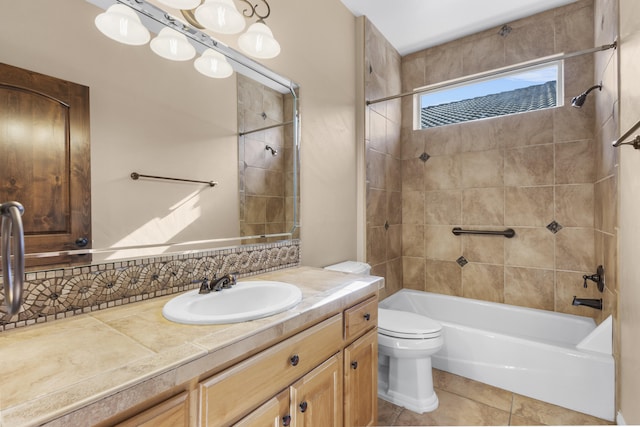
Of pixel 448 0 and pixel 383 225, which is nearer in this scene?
pixel 448 0

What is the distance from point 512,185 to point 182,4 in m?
2.59

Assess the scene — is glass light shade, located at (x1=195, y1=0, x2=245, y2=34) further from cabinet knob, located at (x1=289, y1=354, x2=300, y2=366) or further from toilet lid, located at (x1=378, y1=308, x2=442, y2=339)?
toilet lid, located at (x1=378, y1=308, x2=442, y2=339)

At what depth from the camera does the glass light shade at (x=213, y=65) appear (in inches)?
53.8

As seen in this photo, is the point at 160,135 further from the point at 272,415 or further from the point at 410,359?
the point at 410,359

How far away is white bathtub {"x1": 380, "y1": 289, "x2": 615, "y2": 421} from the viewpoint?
171cm

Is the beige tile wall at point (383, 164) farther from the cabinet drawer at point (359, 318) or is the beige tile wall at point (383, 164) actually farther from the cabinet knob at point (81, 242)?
the cabinet knob at point (81, 242)

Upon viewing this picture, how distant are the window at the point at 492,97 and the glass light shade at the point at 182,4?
1679 mm

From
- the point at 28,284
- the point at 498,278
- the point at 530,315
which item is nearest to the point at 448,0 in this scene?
the point at 498,278

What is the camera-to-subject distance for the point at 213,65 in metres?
1.41

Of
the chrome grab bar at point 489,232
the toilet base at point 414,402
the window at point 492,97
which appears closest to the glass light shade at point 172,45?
the window at point 492,97

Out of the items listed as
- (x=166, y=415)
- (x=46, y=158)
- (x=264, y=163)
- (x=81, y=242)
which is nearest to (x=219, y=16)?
(x=264, y=163)

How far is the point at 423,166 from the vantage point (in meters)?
2.94

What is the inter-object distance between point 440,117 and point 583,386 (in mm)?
2251

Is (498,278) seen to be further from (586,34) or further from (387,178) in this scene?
(586,34)
